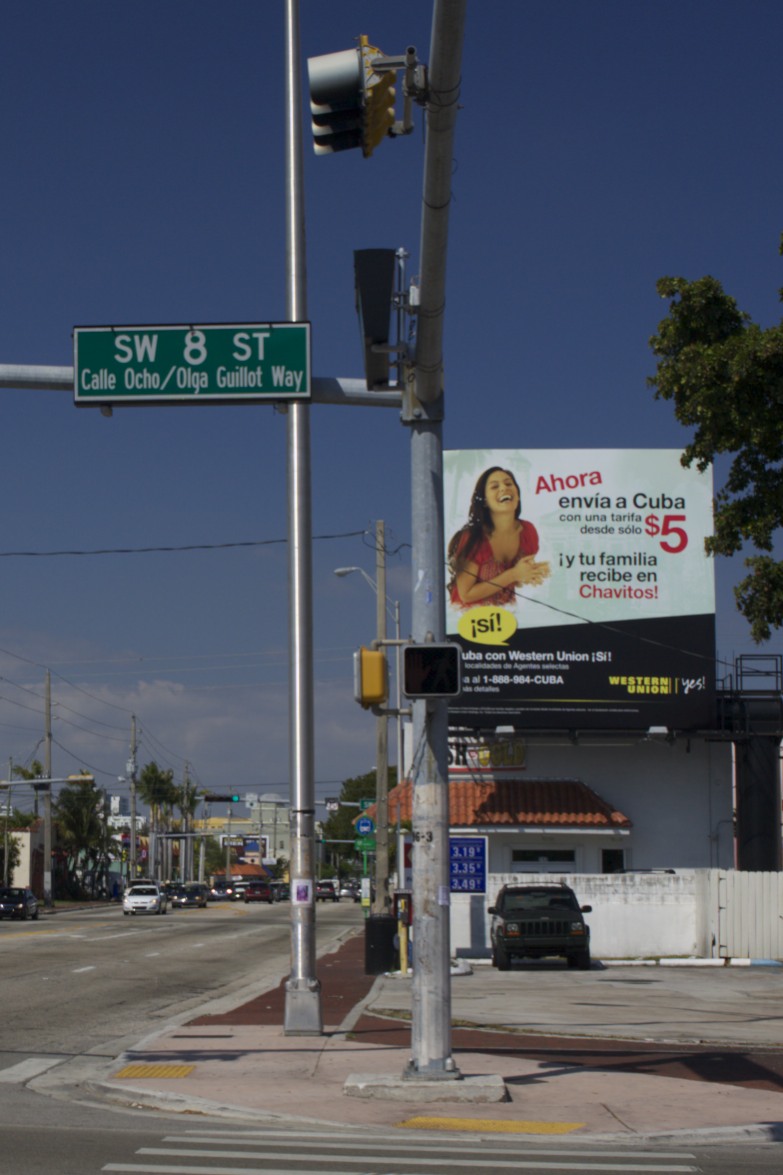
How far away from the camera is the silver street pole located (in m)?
15.5

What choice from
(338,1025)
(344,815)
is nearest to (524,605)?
(338,1025)

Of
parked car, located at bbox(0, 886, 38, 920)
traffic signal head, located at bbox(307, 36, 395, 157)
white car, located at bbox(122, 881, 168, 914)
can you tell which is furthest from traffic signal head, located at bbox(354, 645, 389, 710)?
white car, located at bbox(122, 881, 168, 914)

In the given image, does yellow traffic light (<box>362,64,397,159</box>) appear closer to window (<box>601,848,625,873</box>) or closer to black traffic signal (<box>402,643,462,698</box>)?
black traffic signal (<box>402,643,462,698</box>)

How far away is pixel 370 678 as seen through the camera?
38.0ft

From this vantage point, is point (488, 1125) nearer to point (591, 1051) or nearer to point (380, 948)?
point (591, 1051)

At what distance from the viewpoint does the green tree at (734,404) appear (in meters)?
16.5

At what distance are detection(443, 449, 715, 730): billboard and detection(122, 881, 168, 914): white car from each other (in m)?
37.1

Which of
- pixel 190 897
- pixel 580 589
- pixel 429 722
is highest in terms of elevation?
Result: pixel 580 589

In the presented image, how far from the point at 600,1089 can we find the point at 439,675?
12.3ft

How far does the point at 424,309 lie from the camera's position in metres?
11.1

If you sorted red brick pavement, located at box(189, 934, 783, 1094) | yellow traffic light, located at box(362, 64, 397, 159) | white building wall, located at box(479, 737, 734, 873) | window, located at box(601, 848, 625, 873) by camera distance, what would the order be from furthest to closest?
window, located at box(601, 848, 625, 873) < white building wall, located at box(479, 737, 734, 873) < red brick pavement, located at box(189, 934, 783, 1094) < yellow traffic light, located at box(362, 64, 397, 159)

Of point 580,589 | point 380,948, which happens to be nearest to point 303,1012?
point 380,948

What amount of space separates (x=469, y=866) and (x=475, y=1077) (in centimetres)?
1487

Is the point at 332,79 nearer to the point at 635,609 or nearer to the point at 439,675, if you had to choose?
the point at 439,675
